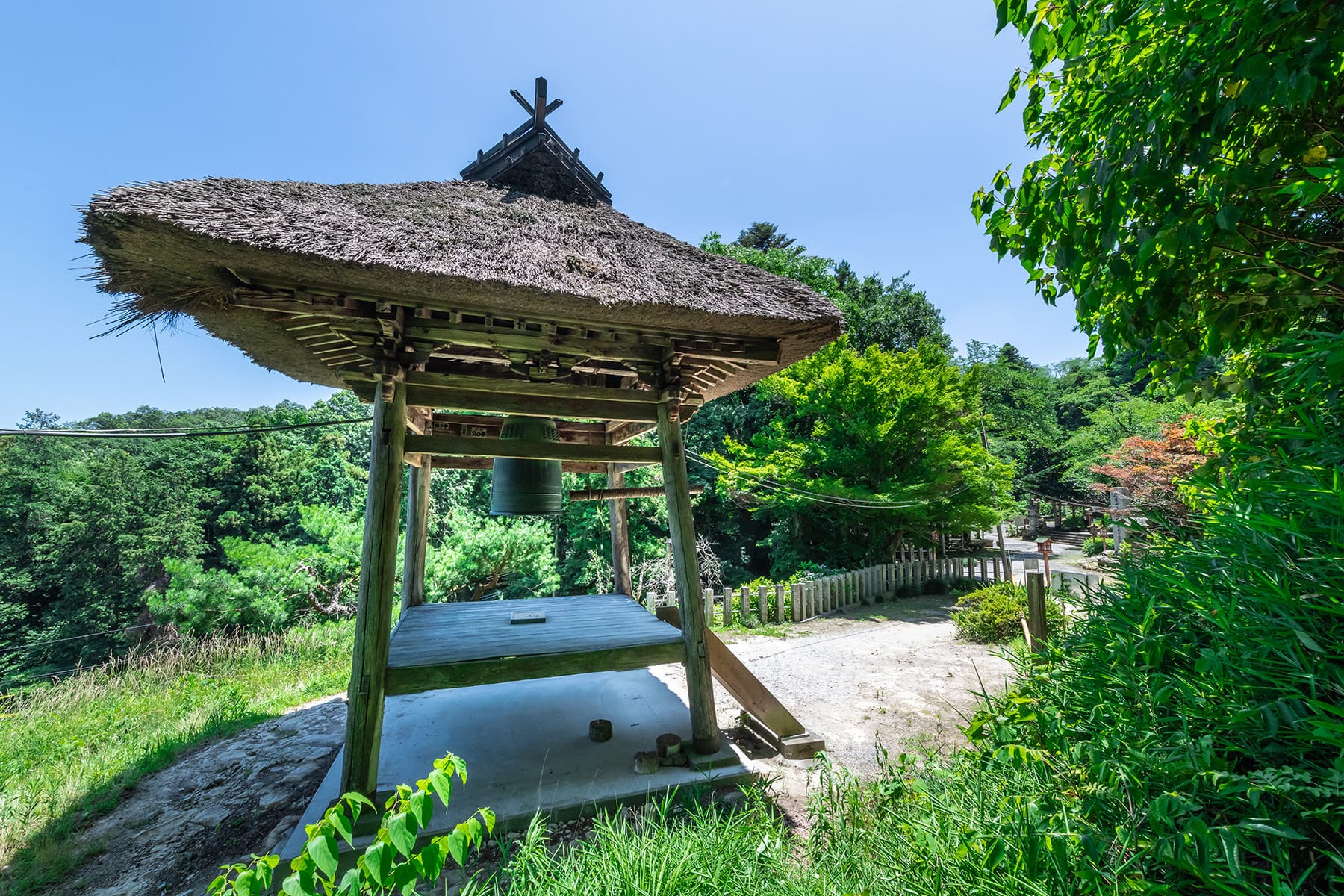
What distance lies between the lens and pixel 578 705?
4.42 metres

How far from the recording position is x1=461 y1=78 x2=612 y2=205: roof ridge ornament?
452 cm

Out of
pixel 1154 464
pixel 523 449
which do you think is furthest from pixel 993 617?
pixel 1154 464

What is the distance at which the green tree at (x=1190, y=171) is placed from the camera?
4.57 ft

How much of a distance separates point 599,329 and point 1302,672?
10.2ft

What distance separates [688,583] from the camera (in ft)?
11.6

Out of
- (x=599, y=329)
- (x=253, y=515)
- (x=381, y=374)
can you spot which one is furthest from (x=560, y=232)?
(x=253, y=515)

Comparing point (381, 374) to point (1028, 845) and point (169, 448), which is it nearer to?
point (1028, 845)

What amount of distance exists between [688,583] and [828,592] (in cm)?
720

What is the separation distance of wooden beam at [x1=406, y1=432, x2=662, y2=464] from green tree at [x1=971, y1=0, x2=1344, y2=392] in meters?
2.49

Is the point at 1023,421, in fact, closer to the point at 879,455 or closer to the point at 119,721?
the point at 879,455

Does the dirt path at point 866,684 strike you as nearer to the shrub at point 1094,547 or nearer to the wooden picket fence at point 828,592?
the wooden picket fence at point 828,592

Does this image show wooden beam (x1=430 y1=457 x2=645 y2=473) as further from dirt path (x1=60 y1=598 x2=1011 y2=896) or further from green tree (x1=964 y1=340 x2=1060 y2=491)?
green tree (x1=964 y1=340 x2=1060 y2=491)

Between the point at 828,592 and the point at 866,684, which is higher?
the point at 828,592

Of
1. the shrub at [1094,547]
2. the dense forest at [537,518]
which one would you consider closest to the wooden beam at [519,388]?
the dense forest at [537,518]
